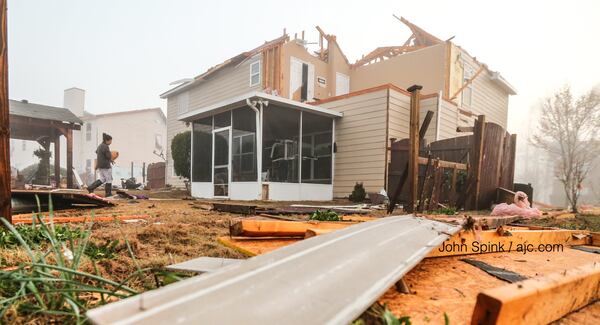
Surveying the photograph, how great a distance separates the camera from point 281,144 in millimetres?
10367

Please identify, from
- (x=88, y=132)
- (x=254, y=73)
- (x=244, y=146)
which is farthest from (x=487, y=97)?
(x=88, y=132)

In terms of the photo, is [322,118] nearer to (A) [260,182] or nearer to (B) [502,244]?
(A) [260,182]

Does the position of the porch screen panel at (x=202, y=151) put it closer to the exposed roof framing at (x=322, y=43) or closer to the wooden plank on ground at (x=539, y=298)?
the exposed roof framing at (x=322, y=43)

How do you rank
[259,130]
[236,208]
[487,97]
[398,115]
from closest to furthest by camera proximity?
[236,208] < [259,130] < [398,115] < [487,97]

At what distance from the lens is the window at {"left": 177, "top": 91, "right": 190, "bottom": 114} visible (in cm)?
1832

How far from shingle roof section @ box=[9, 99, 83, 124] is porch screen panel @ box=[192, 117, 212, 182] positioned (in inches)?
279

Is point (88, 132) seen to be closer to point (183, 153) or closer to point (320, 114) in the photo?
point (183, 153)

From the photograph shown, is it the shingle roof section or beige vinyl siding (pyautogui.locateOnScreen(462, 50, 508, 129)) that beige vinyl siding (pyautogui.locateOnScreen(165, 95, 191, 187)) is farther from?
beige vinyl siding (pyautogui.locateOnScreen(462, 50, 508, 129))

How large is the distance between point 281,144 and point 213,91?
806 cm

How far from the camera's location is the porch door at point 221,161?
10852 millimetres

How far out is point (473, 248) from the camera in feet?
7.11

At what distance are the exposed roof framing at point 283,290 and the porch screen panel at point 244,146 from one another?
880cm

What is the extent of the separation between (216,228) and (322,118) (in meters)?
8.24

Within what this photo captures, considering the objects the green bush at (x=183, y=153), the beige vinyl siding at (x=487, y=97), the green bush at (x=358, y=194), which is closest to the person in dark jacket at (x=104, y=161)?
the green bush at (x=183, y=153)
